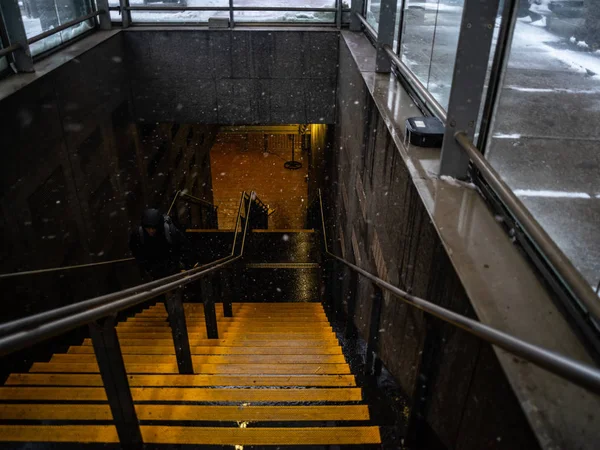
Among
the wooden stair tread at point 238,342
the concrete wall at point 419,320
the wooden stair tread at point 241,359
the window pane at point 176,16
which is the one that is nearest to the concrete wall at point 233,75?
the window pane at point 176,16

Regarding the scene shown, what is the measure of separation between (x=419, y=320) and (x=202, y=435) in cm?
138

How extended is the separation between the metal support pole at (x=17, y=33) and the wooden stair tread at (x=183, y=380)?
136 inches

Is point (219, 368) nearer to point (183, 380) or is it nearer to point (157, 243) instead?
point (183, 380)

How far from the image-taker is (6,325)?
1508mm

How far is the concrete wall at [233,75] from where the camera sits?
303 inches

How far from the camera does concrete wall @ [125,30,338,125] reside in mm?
7691

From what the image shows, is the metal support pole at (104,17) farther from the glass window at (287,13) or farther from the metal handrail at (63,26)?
the glass window at (287,13)

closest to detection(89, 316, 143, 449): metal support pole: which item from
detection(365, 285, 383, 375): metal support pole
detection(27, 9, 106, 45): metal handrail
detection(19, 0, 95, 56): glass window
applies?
detection(365, 285, 383, 375): metal support pole

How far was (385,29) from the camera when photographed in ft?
15.8

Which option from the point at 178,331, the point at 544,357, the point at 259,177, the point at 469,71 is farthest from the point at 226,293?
the point at 259,177

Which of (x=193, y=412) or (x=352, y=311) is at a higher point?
(x=193, y=412)

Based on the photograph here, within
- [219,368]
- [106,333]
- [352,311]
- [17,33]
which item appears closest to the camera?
[106,333]

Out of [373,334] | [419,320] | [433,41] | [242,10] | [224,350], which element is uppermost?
[433,41]

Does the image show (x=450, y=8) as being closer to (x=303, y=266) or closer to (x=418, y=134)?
(x=418, y=134)
